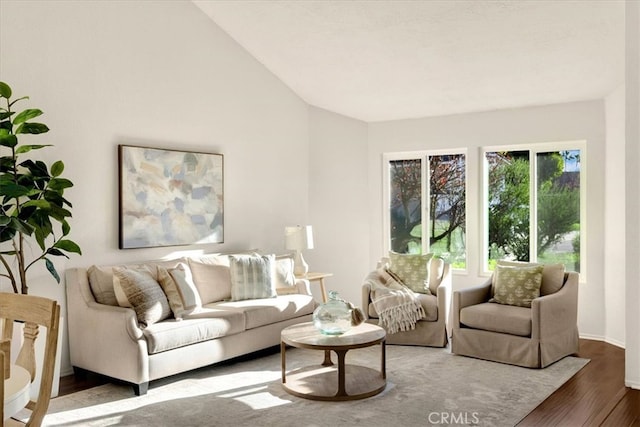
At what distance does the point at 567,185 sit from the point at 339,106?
266 centimetres

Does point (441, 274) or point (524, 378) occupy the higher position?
point (441, 274)

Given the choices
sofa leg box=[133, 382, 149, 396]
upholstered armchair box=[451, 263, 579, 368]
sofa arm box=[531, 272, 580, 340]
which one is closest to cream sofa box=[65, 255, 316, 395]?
sofa leg box=[133, 382, 149, 396]

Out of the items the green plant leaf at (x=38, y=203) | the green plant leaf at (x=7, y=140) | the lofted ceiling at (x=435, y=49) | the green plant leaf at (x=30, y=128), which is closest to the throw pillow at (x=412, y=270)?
the lofted ceiling at (x=435, y=49)

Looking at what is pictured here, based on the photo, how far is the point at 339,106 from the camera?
279 inches

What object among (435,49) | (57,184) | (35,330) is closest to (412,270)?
(435,49)

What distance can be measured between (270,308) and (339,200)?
2435mm

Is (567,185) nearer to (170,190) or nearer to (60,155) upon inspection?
(170,190)

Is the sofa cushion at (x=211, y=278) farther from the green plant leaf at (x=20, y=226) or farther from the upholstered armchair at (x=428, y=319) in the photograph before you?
the green plant leaf at (x=20, y=226)

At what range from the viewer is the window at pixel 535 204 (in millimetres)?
6277

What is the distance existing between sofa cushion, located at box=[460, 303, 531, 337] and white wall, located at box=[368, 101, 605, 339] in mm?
1299

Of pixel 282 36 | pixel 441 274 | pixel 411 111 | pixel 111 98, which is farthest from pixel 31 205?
pixel 411 111

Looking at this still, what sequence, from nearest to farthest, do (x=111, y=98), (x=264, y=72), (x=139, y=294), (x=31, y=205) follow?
(x=31, y=205)
(x=139, y=294)
(x=111, y=98)
(x=264, y=72)

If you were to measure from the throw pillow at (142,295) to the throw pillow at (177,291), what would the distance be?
2.9 inches

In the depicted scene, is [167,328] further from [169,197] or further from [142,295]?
[169,197]
